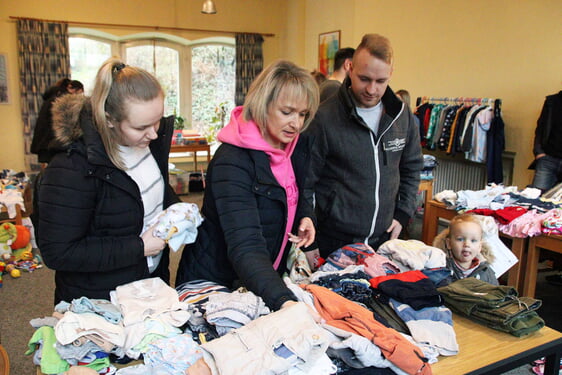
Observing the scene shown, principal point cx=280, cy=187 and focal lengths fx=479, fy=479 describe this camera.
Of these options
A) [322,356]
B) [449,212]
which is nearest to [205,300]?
[322,356]

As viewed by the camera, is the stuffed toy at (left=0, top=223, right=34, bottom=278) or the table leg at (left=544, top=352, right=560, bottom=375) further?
the stuffed toy at (left=0, top=223, right=34, bottom=278)

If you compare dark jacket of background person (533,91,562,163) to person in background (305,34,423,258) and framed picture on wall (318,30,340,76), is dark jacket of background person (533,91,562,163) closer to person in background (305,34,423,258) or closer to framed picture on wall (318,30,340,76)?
person in background (305,34,423,258)

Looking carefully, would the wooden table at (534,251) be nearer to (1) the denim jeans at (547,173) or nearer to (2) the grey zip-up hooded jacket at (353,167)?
(2) the grey zip-up hooded jacket at (353,167)

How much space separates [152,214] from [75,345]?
521 mm

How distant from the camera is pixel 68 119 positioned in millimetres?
1359

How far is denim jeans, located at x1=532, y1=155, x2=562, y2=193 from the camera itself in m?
4.40

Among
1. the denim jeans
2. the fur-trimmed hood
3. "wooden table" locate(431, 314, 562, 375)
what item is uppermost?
the fur-trimmed hood

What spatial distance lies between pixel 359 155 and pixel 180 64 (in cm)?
674

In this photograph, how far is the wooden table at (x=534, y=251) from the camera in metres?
2.90

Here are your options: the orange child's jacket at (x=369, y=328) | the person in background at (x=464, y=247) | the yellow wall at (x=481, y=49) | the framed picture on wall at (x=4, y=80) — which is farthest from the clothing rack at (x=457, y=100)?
the framed picture on wall at (x=4, y=80)

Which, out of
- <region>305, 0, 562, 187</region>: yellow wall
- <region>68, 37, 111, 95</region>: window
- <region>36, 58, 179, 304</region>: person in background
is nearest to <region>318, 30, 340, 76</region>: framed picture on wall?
<region>305, 0, 562, 187</region>: yellow wall

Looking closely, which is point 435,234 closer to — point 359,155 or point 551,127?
point 551,127

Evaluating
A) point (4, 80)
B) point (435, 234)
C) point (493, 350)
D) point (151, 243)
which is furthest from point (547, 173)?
point (4, 80)

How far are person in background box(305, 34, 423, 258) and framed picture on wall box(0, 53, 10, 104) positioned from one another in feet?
21.2
